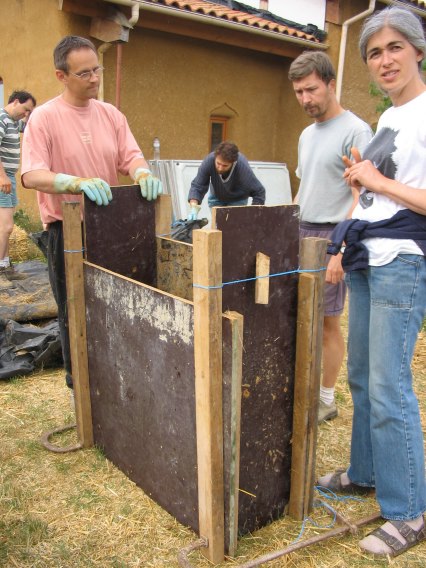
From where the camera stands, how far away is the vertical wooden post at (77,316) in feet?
8.63

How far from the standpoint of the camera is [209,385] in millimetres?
1903

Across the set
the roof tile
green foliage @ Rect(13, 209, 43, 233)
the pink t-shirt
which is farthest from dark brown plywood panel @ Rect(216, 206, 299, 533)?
green foliage @ Rect(13, 209, 43, 233)

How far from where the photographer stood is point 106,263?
2.71 m

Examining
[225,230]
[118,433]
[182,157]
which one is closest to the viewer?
[225,230]

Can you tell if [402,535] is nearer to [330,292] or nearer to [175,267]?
[330,292]

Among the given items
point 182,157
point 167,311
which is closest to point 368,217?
point 167,311

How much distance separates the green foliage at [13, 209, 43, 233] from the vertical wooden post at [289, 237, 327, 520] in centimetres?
650

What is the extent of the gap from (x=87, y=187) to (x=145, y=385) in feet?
3.06

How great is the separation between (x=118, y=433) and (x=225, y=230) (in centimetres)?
128

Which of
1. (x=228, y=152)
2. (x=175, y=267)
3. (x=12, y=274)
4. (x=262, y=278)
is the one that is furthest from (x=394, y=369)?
(x=12, y=274)

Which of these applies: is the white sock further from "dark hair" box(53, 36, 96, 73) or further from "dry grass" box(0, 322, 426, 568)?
"dark hair" box(53, 36, 96, 73)

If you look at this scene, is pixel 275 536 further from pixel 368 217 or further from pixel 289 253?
pixel 368 217

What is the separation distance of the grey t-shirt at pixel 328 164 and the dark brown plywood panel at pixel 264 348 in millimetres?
920

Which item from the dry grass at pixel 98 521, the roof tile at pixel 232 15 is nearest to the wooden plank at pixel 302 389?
the dry grass at pixel 98 521
